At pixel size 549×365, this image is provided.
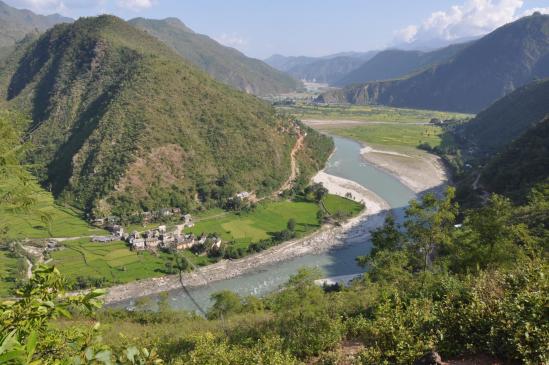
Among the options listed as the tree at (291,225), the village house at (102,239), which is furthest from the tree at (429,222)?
the village house at (102,239)

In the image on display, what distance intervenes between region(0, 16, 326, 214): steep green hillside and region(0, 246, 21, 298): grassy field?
31.1ft

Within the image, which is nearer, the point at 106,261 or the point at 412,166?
the point at 106,261

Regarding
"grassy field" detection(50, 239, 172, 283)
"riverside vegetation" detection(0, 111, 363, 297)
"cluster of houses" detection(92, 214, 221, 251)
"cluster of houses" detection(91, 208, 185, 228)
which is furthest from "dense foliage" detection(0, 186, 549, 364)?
"cluster of houses" detection(91, 208, 185, 228)

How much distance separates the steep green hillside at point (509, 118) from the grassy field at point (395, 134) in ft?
33.0

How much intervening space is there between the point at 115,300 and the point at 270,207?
27974 mm

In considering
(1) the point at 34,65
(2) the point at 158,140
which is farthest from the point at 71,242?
(1) the point at 34,65

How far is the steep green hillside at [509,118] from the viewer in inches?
3578

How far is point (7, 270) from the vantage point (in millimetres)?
36938

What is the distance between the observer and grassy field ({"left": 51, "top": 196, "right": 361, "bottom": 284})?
40969mm

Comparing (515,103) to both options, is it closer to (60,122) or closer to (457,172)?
(457,172)

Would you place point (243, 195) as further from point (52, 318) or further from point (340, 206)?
point (52, 318)

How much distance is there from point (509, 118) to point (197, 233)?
290 ft

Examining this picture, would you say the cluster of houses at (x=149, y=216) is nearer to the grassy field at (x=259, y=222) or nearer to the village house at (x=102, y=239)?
the village house at (x=102, y=239)

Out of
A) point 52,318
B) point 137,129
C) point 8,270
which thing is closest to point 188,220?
point 137,129
